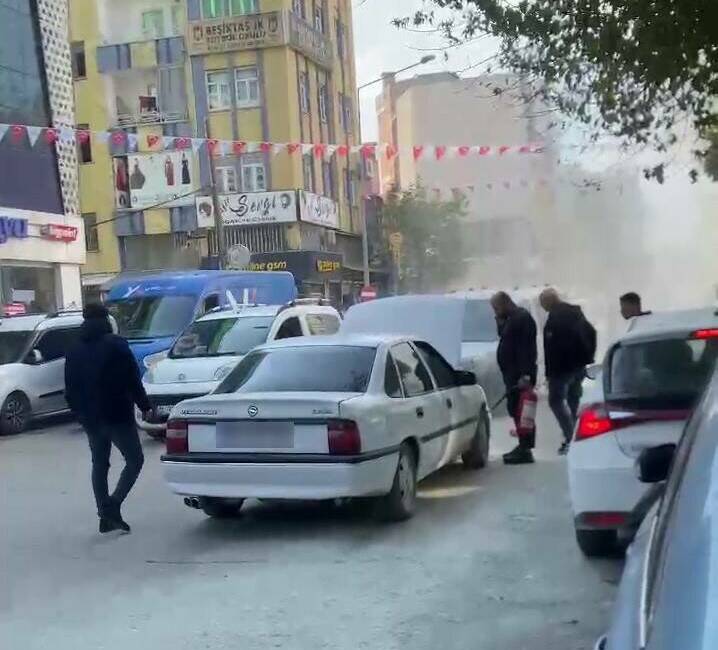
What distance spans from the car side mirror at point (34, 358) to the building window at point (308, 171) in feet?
74.0

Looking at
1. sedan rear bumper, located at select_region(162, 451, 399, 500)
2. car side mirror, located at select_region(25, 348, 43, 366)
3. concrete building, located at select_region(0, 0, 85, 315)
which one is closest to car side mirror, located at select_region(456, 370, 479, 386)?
sedan rear bumper, located at select_region(162, 451, 399, 500)

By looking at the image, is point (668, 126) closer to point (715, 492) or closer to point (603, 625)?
point (603, 625)

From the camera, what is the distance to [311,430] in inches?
284

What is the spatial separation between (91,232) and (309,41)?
10.8 metres

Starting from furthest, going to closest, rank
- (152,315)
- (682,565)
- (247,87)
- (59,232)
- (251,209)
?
(247,87)
(251,209)
(59,232)
(152,315)
(682,565)

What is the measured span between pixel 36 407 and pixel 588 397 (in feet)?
37.5

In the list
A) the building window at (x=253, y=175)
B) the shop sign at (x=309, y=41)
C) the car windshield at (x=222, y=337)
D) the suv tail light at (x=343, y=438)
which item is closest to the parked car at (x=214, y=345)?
the car windshield at (x=222, y=337)

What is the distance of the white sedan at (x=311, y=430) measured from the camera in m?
7.19

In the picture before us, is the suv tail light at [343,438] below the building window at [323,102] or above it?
below

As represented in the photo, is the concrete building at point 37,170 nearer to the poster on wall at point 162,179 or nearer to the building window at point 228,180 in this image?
the poster on wall at point 162,179

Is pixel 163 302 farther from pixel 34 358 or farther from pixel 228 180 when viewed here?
pixel 228 180

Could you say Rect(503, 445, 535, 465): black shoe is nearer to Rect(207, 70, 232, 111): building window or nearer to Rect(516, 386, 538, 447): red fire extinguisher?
Rect(516, 386, 538, 447): red fire extinguisher

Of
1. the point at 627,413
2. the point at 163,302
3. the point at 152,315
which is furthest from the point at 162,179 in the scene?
the point at 627,413

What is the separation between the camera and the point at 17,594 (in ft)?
20.9
